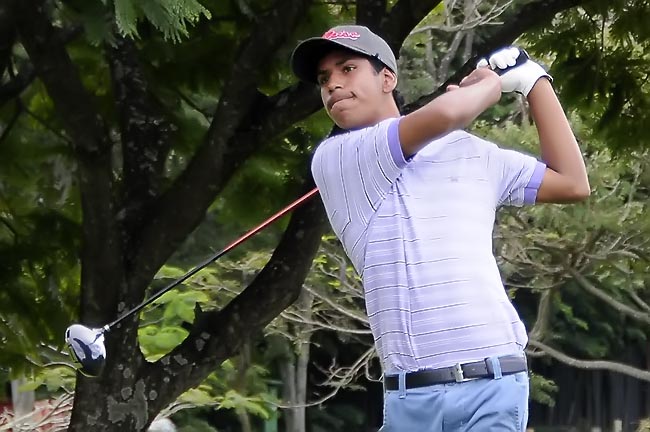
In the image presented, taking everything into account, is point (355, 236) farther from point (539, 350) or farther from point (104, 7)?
point (539, 350)

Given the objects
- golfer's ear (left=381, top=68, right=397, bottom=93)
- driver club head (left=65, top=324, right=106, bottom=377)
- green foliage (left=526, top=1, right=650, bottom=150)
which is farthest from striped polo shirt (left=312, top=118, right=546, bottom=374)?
green foliage (left=526, top=1, right=650, bottom=150)

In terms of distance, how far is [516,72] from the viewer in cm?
260

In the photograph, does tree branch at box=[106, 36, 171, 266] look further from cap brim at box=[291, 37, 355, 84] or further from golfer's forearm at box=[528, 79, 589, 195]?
golfer's forearm at box=[528, 79, 589, 195]

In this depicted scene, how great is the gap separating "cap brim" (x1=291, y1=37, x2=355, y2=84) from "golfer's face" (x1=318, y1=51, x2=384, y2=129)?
0.04 metres

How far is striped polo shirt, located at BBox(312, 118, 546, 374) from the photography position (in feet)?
7.73

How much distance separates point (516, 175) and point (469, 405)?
54 centimetres

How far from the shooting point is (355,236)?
255cm

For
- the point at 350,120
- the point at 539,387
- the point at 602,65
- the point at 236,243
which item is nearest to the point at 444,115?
Answer: the point at 350,120

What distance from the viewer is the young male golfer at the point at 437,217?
2.35 m

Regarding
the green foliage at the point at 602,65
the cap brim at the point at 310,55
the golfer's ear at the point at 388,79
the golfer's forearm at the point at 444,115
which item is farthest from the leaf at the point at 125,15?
the green foliage at the point at 602,65

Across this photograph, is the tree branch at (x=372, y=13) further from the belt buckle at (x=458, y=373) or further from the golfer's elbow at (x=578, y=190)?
the belt buckle at (x=458, y=373)

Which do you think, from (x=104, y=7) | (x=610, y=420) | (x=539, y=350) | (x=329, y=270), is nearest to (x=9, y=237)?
(x=104, y=7)

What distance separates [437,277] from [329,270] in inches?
413

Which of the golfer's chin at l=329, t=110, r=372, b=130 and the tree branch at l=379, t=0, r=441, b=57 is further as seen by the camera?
the tree branch at l=379, t=0, r=441, b=57
